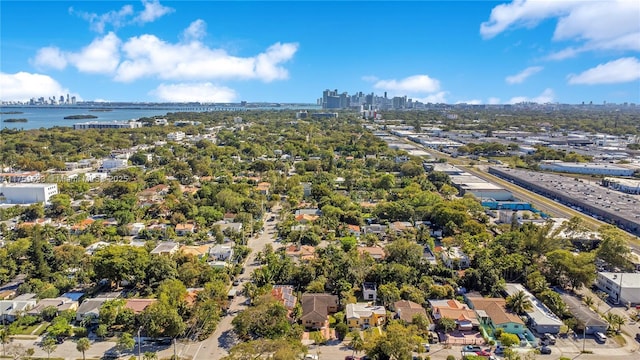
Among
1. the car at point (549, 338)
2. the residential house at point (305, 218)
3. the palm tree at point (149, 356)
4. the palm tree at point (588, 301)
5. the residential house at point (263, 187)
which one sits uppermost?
the residential house at point (263, 187)

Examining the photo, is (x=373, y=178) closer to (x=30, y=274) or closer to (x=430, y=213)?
(x=430, y=213)

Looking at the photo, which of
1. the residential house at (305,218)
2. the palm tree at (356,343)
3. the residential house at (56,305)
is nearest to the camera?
the palm tree at (356,343)

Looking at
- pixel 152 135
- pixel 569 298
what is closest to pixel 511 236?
pixel 569 298

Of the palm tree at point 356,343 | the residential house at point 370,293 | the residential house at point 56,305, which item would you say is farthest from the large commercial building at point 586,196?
the residential house at point 56,305

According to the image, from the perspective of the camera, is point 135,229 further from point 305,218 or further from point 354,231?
point 354,231

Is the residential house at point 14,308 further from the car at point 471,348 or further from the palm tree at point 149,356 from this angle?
the car at point 471,348

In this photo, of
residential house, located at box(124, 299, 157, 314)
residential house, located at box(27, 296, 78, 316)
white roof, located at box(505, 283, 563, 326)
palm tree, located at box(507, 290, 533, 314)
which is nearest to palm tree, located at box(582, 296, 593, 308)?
white roof, located at box(505, 283, 563, 326)
